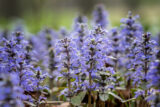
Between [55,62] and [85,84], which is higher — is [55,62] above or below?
above

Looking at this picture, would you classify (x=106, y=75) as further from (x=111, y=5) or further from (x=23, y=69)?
(x=111, y=5)

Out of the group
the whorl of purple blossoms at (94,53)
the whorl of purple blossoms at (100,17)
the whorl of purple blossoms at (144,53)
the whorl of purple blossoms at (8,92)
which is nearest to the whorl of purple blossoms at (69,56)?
the whorl of purple blossoms at (94,53)

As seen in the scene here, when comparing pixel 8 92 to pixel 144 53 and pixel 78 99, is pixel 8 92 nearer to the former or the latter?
pixel 78 99

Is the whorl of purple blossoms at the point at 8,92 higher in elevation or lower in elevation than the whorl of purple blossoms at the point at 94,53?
lower

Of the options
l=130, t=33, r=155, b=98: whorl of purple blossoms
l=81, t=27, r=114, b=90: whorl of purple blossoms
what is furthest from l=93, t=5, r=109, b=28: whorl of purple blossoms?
l=81, t=27, r=114, b=90: whorl of purple blossoms

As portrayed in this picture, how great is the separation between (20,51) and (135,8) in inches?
881

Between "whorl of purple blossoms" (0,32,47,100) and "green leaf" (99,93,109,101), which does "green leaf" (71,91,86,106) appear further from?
"whorl of purple blossoms" (0,32,47,100)

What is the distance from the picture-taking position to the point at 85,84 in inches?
173

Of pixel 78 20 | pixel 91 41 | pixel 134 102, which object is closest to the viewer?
pixel 91 41

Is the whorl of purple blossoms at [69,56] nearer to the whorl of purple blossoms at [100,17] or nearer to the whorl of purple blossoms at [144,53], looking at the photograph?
the whorl of purple blossoms at [144,53]

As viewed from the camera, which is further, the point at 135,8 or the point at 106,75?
the point at 135,8

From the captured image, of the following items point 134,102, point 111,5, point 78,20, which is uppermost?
point 111,5

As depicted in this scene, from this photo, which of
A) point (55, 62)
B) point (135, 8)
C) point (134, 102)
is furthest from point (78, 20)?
point (135, 8)

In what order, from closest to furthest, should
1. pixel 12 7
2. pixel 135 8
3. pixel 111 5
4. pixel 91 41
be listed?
pixel 91 41, pixel 135 8, pixel 12 7, pixel 111 5
